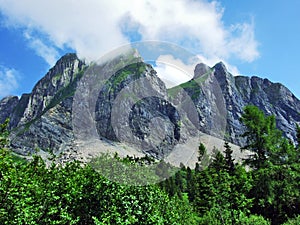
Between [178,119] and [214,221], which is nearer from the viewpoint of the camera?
[178,119]

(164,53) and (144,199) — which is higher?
(164,53)

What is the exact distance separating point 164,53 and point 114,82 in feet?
5.47

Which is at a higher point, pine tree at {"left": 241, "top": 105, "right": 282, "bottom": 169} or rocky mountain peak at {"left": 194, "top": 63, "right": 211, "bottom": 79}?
pine tree at {"left": 241, "top": 105, "right": 282, "bottom": 169}

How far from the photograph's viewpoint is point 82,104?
25.9 feet

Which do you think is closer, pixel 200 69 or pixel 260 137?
pixel 200 69

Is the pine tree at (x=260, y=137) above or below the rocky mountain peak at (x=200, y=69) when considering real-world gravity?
above

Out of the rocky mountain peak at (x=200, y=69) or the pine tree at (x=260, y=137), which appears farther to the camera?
the pine tree at (x=260, y=137)

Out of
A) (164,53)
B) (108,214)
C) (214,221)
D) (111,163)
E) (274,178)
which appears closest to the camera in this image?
(164,53)

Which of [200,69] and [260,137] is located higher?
[260,137]

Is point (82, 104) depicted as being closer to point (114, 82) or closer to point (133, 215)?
point (114, 82)

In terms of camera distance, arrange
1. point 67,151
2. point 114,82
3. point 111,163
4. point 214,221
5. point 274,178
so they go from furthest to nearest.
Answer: point 274,178, point 214,221, point 67,151, point 111,163, point 114,82

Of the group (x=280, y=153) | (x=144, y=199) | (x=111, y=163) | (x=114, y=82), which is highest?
(x=280, y=153)

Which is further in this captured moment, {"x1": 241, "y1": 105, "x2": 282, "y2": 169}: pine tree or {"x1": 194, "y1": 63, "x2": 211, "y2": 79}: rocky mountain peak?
{"x1": 241, "y1": 105, "x2": 282, "y2": 169}: pine tree

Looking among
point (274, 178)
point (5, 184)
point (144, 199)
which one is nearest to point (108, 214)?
point (144, 199)
